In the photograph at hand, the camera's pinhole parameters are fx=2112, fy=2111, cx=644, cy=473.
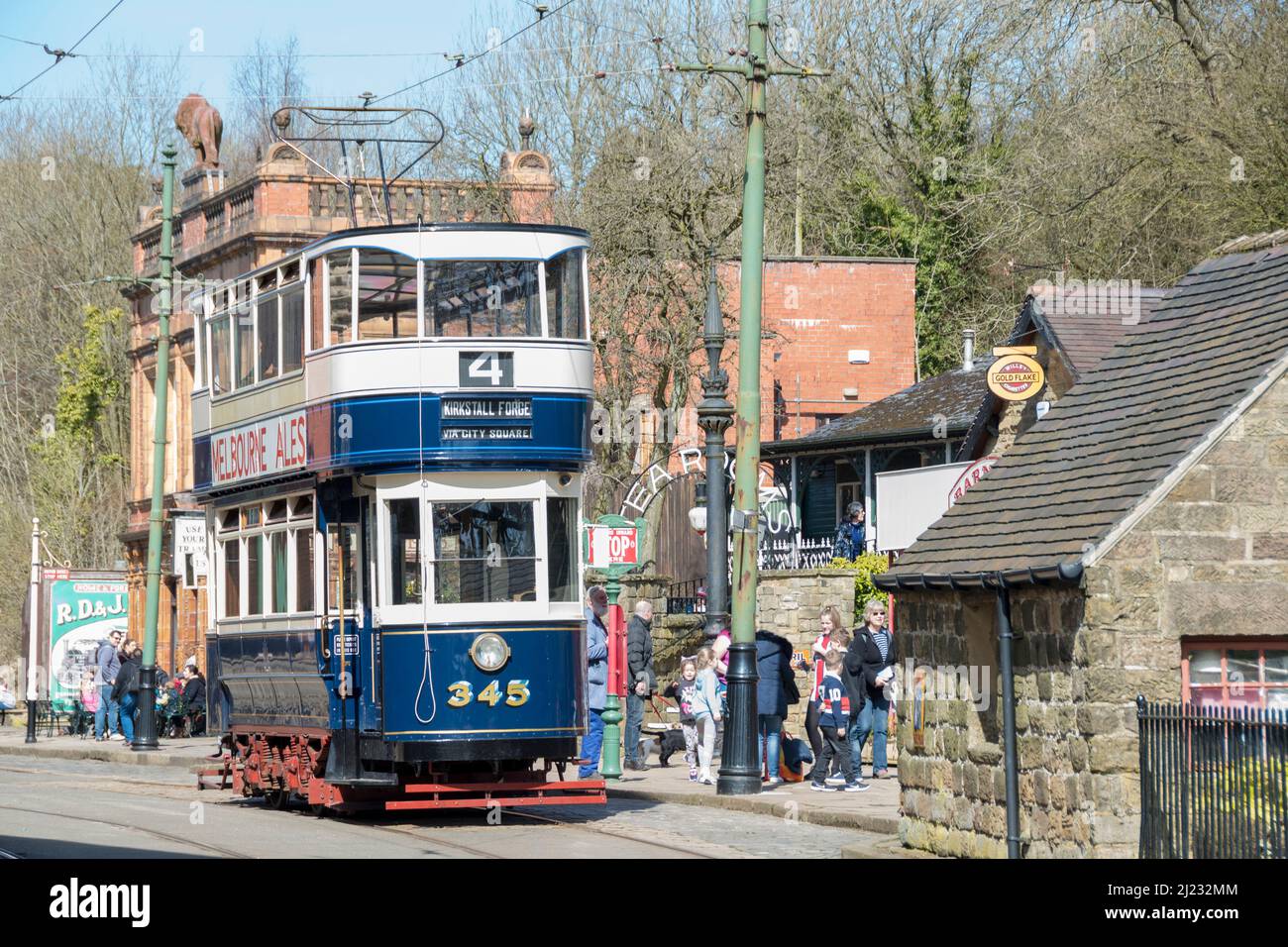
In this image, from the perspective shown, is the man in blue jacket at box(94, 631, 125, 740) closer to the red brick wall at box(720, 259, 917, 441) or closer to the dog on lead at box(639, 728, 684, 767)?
the dog on lead at box(639, 728, 684, 767)

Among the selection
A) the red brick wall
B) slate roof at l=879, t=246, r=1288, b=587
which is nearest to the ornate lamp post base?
slate roof at l=879, t=246, r=1288, b=587

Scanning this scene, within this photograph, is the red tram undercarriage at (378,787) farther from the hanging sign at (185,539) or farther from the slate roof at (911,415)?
the slate roof at (911,415)

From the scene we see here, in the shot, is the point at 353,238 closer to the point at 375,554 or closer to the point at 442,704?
the point at 375,554

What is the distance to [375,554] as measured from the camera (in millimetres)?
18141

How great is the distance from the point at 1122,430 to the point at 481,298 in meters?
6.06

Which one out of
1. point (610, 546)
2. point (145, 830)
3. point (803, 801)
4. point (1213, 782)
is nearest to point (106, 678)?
point (610, 546)

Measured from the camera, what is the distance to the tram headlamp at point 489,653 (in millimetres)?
18031

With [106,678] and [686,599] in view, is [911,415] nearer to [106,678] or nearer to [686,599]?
[686,599]

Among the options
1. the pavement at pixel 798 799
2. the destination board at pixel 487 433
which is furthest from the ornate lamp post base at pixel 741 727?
the destination board at pixel 487 433

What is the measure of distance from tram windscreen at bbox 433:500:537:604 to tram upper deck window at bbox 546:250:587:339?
1.64 metres

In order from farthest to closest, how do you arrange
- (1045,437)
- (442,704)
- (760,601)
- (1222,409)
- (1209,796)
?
(760,601), (442,704), (1045,437), (1222,409), (1209,796)

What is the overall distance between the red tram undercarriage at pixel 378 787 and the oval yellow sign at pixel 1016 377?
353 inches
